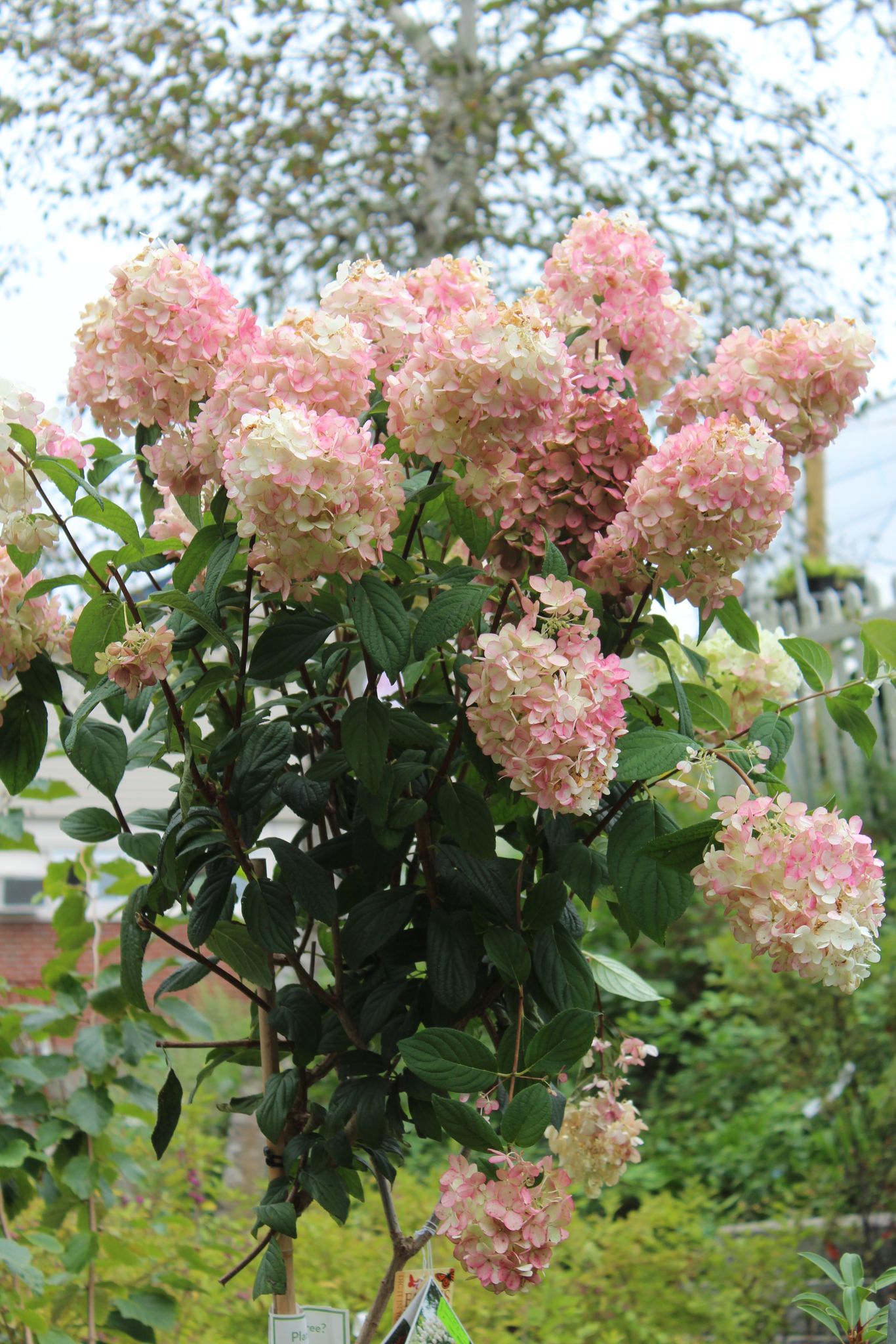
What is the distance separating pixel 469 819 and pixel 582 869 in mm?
101

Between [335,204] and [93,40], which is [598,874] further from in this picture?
[93,40]

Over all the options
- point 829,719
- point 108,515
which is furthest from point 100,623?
point 829,719

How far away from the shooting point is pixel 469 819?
0.94 m

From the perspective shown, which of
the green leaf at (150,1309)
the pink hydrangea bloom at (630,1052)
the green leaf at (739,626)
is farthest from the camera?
the green leaf at (150,1309)

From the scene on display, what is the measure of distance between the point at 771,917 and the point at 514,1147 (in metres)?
0.24

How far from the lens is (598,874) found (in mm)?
976

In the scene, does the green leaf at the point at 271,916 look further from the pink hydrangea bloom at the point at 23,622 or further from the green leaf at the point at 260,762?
the pink hydrangea bloom at the point at 23,622

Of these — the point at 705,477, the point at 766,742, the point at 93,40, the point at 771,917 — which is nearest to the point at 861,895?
the point at 771,917

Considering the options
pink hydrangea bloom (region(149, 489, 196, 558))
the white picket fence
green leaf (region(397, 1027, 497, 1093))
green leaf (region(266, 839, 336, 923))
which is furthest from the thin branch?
the white picket fence

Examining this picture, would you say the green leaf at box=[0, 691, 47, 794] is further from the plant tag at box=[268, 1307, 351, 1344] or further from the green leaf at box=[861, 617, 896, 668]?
the green leaf at box=[861, 617, 896, 668]

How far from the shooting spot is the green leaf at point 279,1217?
1.00 m

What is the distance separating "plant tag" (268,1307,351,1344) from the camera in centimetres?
106

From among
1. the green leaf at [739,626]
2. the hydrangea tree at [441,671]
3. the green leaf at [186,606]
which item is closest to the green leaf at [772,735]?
the hydrangea tree at [441,671]

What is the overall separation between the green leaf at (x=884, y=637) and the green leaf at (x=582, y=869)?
29cm
